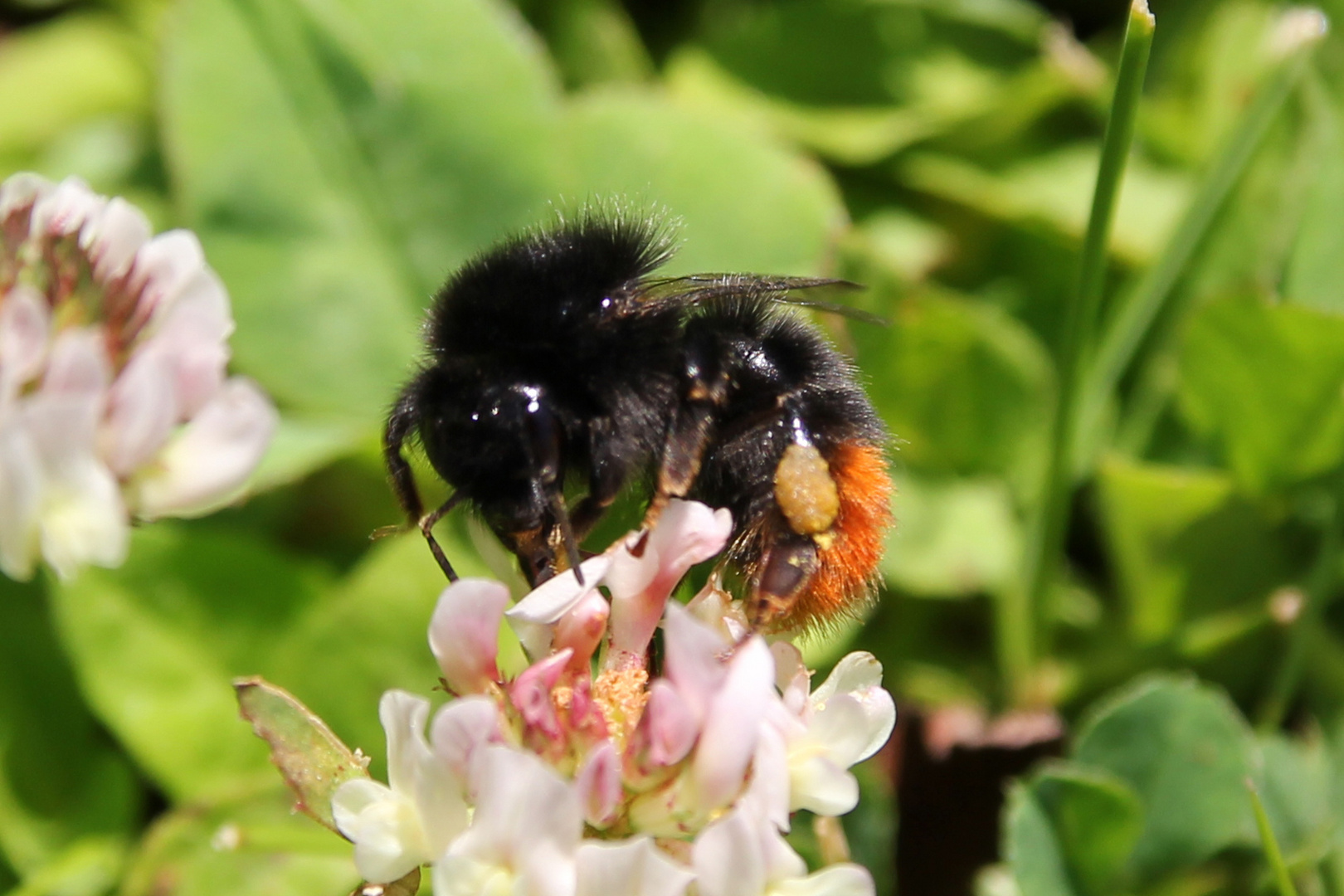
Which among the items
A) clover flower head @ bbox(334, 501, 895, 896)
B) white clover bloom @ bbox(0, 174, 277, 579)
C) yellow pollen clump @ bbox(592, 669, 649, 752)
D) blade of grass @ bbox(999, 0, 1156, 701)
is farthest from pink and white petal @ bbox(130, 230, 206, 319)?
blade of grass @ bbox(999, 0, 1156, 701)

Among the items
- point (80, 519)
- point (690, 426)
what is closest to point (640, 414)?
point (690, 426)

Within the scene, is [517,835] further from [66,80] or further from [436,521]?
[66,80]

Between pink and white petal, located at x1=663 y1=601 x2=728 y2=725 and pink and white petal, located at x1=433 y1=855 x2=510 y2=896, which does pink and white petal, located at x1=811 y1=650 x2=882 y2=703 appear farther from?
pink and white petal, located at x1=433 y1=855 x2=510 y2=896

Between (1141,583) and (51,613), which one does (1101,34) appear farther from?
(51,613)

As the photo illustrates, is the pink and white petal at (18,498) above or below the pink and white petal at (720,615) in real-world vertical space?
above

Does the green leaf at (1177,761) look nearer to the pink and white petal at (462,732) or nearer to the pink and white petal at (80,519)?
the pink and white petal at (462,732)

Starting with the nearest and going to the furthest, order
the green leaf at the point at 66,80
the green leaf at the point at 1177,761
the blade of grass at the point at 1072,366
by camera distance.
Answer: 1. the blade of grass at the point at 1072,366
2. the green leaf at the point at 1177,761
3. the green leaf at the point at 66,80

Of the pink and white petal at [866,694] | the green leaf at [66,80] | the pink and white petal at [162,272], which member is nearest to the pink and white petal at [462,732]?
the pink and white petal at [866,694]
